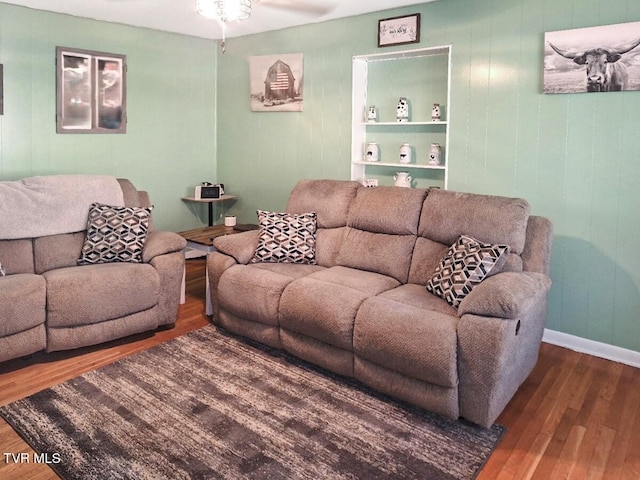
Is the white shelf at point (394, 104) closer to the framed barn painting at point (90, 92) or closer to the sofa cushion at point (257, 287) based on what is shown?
the sofa cushion at point (257, 287)

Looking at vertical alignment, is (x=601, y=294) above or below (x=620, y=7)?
below

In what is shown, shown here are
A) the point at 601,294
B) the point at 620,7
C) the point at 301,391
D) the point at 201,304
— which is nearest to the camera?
the point at 301,391

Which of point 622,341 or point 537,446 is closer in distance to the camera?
point 537,446

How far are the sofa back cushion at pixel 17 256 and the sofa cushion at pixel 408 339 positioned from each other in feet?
7.05

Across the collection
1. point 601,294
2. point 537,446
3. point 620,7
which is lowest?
point 537,446

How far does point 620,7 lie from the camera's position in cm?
309

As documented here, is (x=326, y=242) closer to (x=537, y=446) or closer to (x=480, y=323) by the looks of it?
(x=480, y=323)

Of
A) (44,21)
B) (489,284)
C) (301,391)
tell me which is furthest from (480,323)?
(44,21)

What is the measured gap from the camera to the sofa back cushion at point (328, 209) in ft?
12.1

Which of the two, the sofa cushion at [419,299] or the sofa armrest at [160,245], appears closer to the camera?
the sofa cushion at [419,299]

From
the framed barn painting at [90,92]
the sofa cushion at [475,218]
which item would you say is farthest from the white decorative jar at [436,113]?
the framed barn painting at [90,92]

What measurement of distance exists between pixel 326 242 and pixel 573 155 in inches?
65.5

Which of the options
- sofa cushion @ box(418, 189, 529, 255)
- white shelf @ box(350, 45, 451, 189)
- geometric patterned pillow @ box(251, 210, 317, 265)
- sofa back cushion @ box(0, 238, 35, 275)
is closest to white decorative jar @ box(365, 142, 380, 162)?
white shelf @ box(350, 45, 451, 189)

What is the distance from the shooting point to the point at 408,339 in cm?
254
